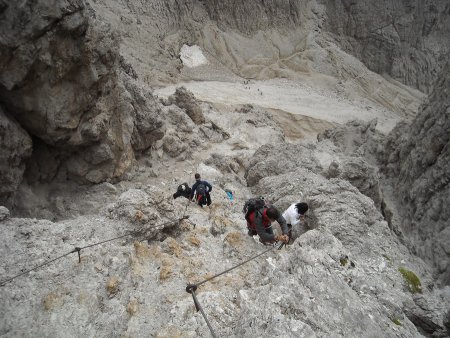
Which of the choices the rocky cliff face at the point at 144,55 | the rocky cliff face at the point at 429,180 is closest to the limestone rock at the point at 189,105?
the rocky cliff face at the point at 144,55

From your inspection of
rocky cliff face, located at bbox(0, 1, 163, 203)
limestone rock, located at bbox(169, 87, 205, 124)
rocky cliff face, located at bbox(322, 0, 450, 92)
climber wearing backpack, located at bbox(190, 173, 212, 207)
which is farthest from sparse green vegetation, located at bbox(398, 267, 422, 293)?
rocky cliff face, located at bbox(322, 0, 450, 92)

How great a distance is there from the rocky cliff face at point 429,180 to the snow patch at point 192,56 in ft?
92.8

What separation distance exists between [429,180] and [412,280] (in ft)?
39.2

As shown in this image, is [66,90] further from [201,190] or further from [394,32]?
[394,32]

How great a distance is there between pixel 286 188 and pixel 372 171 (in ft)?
16.0

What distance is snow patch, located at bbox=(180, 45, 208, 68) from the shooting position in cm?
4391

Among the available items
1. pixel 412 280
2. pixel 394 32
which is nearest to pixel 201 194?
pixel 412 280

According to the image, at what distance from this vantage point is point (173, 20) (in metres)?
49.3

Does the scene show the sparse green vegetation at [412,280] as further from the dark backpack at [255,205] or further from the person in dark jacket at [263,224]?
the dark backpack at [255,205]

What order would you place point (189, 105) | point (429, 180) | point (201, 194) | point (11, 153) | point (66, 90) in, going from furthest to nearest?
point (189, 105)
point (429, 180)
point (66, 90)
point (201, 194)
point (11, 153)

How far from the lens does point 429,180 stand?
17516mm

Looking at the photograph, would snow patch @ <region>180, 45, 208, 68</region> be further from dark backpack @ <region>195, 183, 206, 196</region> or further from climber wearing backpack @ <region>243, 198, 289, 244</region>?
climber wearing backpack @ <region>243, 198, 289, 244</region>

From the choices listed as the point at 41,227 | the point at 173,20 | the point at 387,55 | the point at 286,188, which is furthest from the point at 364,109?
the point at 41,227

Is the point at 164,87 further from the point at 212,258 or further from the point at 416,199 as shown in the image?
the point at 212,258
